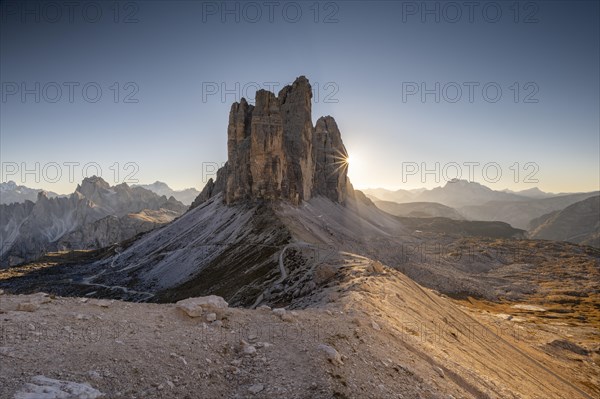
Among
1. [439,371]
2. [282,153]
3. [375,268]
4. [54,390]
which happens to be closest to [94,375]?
[54,390]

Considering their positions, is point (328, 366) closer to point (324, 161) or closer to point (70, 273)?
point (70, 273)

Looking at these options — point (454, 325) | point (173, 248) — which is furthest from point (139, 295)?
point (454, 325)

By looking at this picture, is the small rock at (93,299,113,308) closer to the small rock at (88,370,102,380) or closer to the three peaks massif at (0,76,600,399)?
the three peaks massif at (0,76,600,399)

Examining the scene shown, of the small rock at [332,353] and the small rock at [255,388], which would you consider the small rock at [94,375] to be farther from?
the small rock at [332,353]

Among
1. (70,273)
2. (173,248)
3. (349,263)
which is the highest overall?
(349,263)

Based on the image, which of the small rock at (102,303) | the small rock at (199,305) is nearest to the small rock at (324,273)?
the small rock at (199,305)

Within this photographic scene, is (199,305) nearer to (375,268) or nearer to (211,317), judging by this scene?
(211,317)

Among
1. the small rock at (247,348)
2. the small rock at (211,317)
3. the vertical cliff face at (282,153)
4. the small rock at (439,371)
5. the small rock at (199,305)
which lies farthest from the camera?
the vertical cliff face at (282,153)
